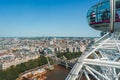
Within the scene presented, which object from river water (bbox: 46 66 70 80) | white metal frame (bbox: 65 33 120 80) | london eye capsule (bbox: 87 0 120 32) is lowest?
river water (bbox: 46 66 70 80)

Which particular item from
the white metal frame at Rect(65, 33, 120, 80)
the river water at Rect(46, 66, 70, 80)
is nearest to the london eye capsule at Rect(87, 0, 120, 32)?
the white metal frame at Rect(65, 33, 120, 80)

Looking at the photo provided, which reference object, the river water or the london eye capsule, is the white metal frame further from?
the river water

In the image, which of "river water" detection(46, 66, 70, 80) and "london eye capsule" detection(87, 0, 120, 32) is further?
"river water" detection(46, 66, 70, 80)

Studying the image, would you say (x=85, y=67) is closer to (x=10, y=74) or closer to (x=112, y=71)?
(x=112, y=71)

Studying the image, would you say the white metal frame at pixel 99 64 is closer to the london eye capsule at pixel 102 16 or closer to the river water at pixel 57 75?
the london eye capsule at pixel 102 16

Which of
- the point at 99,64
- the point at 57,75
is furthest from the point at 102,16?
the point at 57,75

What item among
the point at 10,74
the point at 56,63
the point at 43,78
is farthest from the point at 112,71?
the point at 56,63

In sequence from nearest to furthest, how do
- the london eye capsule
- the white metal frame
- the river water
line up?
the white metal frame → the london eye capsule → the river water

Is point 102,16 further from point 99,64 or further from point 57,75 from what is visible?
point 57,75

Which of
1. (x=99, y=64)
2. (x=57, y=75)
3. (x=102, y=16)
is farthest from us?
(x=57, y=75)
